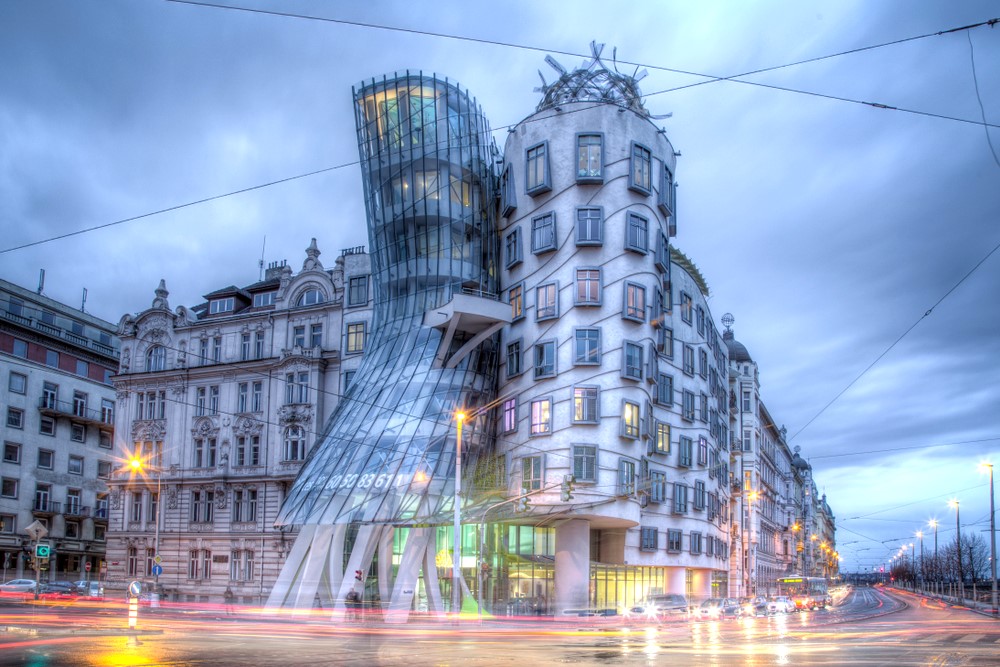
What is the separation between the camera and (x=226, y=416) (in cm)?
6950

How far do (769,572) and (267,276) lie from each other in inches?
3051

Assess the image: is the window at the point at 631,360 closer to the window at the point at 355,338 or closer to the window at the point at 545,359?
the window at the point at 545,359

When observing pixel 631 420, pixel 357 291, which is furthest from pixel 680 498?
pixel 357 291

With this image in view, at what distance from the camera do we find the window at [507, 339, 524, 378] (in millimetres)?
54894

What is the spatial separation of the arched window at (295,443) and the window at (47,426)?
99.5 feet

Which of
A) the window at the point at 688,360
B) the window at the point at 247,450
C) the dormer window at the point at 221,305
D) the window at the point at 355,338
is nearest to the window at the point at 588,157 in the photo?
the window at the point at 688,360

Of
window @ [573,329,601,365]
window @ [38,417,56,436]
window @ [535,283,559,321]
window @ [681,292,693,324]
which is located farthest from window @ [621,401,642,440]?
window @ [38,417,56,436]

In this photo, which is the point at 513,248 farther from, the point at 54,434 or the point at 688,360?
the point at 54,434

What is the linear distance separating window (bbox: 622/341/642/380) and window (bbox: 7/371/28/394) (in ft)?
187

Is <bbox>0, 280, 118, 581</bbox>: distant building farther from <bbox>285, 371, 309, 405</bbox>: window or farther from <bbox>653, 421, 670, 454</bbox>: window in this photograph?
<bbox>653, 421, 670, 454</bbox>: window

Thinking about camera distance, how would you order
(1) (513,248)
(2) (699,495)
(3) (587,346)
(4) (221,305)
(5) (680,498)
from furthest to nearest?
(4) (221,305) → (2) (699,495) → (5) (680,498) → (1) (513,248) → (3) (587,346)

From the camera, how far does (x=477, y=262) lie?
5922 cm

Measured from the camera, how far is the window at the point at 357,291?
6706cm

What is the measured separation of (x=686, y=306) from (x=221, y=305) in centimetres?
3758
